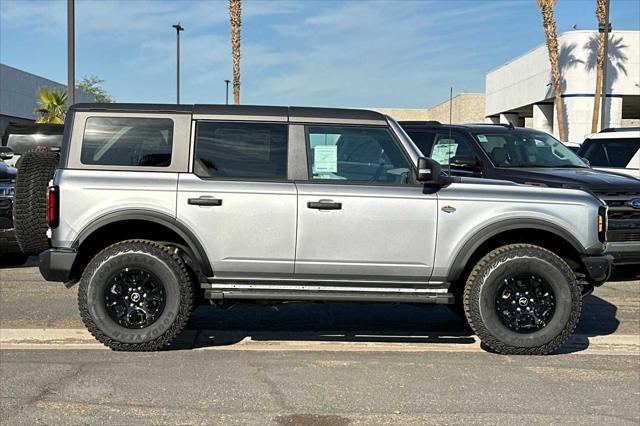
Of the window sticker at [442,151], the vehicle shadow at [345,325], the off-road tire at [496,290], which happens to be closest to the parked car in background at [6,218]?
the vehicle shadow at [345,325]

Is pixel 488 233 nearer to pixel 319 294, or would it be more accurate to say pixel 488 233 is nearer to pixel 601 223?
pixel 601 223

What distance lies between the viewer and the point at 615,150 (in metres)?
12.2

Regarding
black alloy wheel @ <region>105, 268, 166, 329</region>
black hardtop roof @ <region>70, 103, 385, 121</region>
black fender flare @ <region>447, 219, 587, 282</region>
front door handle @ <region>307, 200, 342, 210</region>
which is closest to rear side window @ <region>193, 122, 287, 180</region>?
black hardtop roof @ <region>70, 103, 385, 121</region>

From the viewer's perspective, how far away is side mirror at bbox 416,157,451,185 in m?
5.50

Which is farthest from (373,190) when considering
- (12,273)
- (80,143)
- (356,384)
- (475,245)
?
(12,273)

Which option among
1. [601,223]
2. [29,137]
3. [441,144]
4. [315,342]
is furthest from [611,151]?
[29,137]

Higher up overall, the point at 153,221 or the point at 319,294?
the point at 153,221

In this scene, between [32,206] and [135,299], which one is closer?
[135,299]

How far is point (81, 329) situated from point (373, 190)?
9.82 ft

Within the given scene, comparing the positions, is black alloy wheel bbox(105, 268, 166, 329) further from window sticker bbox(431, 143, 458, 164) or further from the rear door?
window sticker bbox(431, 143, 458, 164)

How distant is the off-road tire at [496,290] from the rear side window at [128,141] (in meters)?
2.76

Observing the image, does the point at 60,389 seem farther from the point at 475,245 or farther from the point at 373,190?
the point at 475,245

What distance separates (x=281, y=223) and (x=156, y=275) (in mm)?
1083

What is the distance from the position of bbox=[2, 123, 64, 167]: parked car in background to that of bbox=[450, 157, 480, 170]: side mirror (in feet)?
33.6
